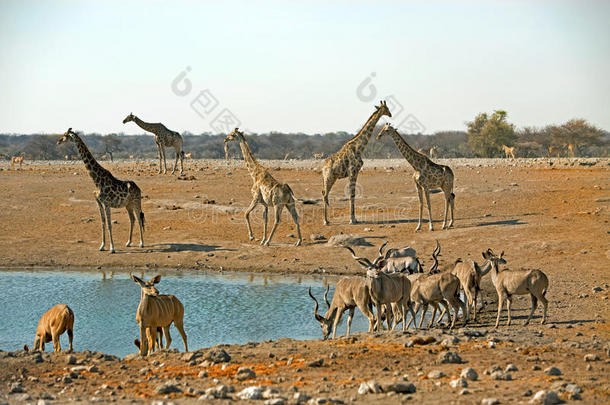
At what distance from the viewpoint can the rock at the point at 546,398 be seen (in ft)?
24.0

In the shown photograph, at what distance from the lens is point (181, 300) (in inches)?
616

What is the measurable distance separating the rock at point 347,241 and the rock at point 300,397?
1242 centimetres

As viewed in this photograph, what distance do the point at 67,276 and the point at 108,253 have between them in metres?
2.06

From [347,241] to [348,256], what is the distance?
32.3 inches

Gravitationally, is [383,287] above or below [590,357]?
above

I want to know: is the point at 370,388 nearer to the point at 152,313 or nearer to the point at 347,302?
the point at 152,313

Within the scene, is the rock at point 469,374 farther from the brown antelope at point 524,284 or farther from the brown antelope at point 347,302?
the brown antelope at point 524,284

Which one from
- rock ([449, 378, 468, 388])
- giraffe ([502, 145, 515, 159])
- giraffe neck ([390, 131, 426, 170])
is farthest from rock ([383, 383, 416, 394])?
giraffe ([502, 145, 515, 159])

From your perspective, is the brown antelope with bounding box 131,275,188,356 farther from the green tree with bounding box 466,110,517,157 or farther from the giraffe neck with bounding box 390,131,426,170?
the green tree with bounding box 466,110,517,157

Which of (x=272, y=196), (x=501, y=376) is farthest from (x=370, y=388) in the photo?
(x=272, y=196)

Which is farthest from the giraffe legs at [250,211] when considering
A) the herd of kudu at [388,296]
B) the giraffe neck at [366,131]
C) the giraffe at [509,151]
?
the giraffe at [509,151]

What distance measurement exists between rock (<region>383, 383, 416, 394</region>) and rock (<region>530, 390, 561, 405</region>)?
1186mm

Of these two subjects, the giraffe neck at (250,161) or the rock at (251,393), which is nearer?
the rock at (251,393)

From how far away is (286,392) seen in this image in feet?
26.2
